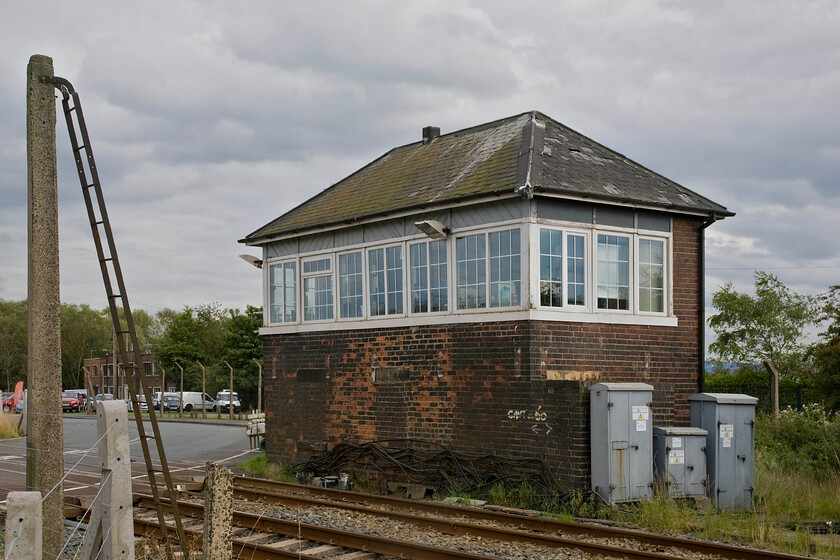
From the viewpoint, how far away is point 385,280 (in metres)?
16.2

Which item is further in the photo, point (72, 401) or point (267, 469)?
point (72, 401)

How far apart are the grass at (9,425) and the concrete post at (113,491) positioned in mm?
25357

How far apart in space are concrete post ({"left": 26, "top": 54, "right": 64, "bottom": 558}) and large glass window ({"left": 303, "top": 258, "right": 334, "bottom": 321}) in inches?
382

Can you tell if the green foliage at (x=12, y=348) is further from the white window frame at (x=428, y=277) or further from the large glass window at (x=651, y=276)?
the large glass window at (x=651, y=276)

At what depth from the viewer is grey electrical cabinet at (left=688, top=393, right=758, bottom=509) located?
12.9m

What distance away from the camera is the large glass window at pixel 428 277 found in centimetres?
1509

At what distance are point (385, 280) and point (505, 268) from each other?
9.72ft

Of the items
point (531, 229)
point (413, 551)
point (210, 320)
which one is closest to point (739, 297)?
point (531, 229)

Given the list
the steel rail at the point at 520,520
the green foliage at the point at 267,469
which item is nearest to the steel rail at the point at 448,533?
the steel rail at the point at 520,520

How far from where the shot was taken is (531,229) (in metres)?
A: 13.4

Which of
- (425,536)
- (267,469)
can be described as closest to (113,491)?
(425,536)

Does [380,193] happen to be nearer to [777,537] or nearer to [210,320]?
[777,537]

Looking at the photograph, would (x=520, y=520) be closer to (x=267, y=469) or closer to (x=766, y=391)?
(x=267, y=469)

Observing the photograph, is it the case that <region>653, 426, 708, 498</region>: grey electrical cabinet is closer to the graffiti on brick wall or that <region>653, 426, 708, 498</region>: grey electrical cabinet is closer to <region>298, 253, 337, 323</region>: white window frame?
the graffiti on brick wall
